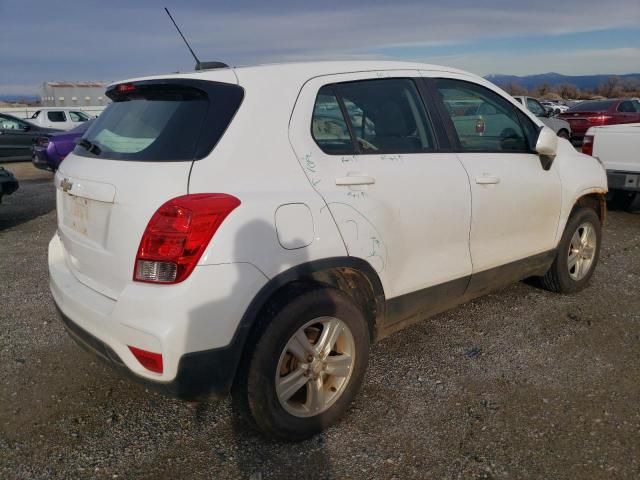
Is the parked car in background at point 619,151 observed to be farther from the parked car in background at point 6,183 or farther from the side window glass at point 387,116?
the parked car in background at point 6,183

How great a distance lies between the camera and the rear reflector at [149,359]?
2.35m

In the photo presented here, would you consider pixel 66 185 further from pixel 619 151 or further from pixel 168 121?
pixel 619 151

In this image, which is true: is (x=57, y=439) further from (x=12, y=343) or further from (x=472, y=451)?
(x=472, y=451)

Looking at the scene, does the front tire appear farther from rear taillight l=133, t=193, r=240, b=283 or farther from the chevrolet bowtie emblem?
the chevrolet bowtie emblem

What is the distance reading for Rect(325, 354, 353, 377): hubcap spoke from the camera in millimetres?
2873

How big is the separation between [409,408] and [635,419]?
115 cm

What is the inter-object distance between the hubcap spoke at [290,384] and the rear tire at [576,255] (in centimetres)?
261

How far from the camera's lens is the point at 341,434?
290 cm

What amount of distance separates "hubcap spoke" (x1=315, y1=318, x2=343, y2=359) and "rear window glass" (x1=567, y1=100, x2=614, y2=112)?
695 inches

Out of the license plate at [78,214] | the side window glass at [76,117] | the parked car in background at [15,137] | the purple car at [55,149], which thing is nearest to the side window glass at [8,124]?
the parked car in background at [15,137]

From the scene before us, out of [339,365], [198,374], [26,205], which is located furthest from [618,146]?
[26,205]

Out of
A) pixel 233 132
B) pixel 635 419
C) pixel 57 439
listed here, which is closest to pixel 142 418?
pixel 57 439

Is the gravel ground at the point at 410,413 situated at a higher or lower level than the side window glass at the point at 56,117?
higher

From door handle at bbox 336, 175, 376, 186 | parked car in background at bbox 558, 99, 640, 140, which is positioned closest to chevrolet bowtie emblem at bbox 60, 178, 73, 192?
door handle at bbox 336, 175, 376, 186
